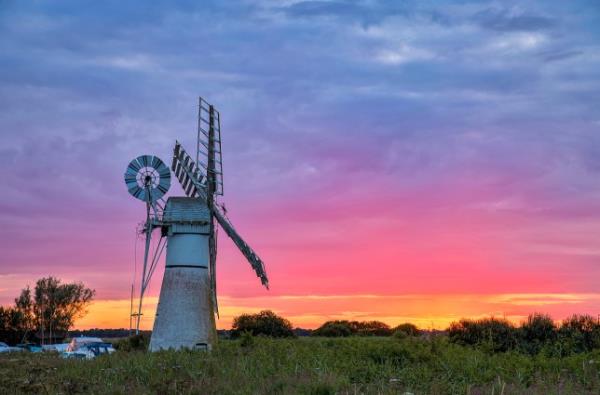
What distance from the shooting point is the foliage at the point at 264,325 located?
61688 millimetres

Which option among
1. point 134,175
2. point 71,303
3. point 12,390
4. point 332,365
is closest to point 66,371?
point 12,390

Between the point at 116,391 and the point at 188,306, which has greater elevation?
the point at 188,306

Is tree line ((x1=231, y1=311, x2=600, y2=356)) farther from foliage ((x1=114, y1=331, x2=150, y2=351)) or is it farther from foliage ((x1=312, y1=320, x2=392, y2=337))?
foliage ((x1=312, y1=320, x2=392, y2=337))

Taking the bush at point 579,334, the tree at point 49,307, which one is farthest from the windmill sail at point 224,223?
the tree at point 49,307

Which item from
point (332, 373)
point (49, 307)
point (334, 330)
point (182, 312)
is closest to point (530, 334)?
point (332, 373)

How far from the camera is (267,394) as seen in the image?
20.3 m

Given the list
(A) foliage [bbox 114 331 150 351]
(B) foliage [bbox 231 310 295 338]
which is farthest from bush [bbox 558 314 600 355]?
(B) foliage [bbox 231 310 295 338]

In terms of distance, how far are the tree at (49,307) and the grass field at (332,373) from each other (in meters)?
63.6

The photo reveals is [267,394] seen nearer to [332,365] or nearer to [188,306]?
[332,365]

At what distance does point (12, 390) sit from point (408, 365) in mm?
13503

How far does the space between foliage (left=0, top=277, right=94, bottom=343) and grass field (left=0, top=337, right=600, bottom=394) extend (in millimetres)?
63624

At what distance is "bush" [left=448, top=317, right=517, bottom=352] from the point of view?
34.9 m

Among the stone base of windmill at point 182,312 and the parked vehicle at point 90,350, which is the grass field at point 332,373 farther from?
the parked vehicle at point 90,350

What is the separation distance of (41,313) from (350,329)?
41628mm
